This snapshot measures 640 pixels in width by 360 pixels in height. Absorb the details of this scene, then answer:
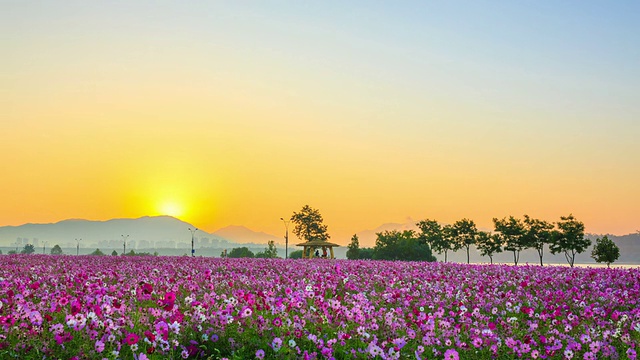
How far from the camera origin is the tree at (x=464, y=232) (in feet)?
314

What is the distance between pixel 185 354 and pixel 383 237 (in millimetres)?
107345

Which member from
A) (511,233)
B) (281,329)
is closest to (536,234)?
(511,233)

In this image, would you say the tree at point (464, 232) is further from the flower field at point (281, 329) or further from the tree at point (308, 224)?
the flower field at point (281, 329)

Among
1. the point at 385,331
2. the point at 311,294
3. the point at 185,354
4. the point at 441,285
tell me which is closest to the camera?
the point at 185,354

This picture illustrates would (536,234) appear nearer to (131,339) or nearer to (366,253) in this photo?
(366,253)

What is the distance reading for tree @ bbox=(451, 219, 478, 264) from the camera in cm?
9556

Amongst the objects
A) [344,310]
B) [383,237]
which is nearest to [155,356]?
[344,310]

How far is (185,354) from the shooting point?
6.68 metres

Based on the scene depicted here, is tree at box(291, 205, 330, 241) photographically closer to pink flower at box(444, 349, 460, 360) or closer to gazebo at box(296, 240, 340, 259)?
gazebo at box(296, 240, 340, 259)

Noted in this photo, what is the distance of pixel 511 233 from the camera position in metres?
88.4

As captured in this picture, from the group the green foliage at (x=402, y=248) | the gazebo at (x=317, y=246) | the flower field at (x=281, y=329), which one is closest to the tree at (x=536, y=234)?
the green foliage at (x=402, y=248)

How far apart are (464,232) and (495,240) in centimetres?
652

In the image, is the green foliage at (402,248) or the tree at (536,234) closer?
the tree at (536,234)

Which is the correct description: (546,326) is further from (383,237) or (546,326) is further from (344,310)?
(383,237)
